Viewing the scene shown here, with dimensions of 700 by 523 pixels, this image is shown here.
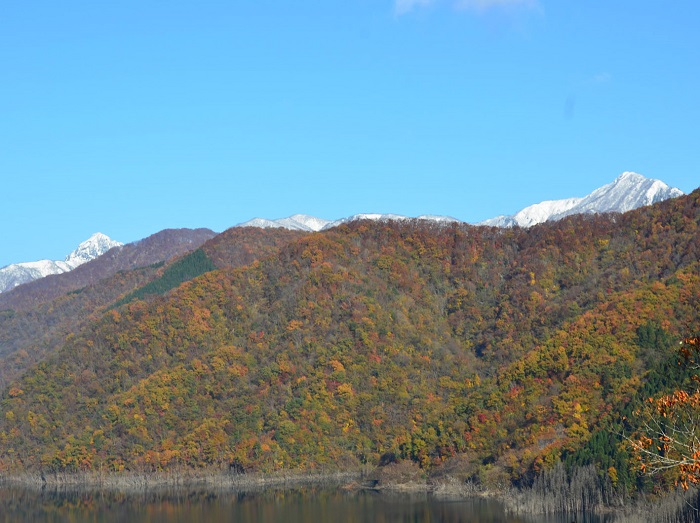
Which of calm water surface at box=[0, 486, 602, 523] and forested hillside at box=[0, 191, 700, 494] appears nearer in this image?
calm water surface at box=[0, 486, 602, 523]

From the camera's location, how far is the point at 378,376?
17512 centimetres

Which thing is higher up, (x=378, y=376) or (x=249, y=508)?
(x=378, y=376)

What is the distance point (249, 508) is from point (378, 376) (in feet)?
182

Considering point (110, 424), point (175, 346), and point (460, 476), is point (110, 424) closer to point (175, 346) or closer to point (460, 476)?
point (175, 346)

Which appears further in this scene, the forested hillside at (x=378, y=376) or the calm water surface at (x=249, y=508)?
the forested hillside at (x=378, y=376)

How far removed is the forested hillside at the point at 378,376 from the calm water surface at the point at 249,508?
1300cm

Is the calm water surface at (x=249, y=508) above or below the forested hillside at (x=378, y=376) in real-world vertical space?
below

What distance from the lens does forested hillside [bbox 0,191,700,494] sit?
134 metres

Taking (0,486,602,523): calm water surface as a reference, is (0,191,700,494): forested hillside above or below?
above

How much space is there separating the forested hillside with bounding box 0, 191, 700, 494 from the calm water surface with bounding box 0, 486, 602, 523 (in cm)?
1300

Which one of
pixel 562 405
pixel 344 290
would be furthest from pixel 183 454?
pixel 562 405

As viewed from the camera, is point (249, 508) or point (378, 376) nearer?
point (249, 508)

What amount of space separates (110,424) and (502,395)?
73202mm

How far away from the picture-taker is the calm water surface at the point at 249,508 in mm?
109312
